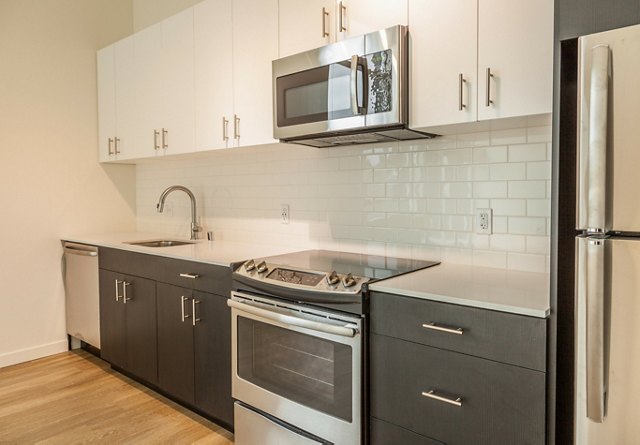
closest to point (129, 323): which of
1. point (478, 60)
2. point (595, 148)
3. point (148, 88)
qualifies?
point (148, 88)

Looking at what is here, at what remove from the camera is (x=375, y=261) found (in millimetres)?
2127

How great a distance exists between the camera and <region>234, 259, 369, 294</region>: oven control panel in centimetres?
168

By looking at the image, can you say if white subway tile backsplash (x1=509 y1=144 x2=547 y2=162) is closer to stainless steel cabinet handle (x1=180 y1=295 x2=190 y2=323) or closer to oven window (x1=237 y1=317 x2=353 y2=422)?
oven window (x1=237 y1=317 x2=353 y2=422)

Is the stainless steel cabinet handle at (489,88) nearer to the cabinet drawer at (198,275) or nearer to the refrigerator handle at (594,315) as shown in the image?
the refrigerator handle at (594,315)

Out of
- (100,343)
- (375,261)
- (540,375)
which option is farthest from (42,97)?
(540,375)

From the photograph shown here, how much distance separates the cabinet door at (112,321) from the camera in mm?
2914

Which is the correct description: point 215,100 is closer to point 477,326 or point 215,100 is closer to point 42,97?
point 42,97

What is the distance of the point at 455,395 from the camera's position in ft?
4.73

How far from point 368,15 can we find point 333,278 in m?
1.12

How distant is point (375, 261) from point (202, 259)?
85 cm

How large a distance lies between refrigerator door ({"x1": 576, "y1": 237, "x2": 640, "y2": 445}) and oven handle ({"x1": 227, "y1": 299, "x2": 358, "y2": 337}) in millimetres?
729

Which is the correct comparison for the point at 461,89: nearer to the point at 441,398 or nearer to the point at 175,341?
the point at 441,398

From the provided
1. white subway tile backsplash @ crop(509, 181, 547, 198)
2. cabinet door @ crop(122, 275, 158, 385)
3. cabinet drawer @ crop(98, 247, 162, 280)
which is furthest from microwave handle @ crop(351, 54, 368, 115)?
cabinet door @ crop(122, 275, 158, 385)

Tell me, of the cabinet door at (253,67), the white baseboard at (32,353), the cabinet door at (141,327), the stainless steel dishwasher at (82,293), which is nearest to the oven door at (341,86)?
the cabinet door at (253,67)
